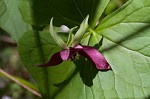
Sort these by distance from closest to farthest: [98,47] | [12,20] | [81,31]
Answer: [81,31] < [98,47] < [12,20]

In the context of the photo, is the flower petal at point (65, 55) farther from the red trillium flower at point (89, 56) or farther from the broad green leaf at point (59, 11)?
the broad green leaf at point (59, 11)

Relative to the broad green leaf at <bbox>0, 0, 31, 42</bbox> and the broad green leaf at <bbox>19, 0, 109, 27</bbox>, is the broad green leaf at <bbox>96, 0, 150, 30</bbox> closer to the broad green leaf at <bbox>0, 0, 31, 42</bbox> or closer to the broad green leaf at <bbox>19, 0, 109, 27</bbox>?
the broad green leaf at <bbox>19, 0, 109, 27</bbox>

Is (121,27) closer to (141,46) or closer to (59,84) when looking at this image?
(141,46)

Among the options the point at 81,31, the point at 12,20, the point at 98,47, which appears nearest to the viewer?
Answer: the point at 81,31

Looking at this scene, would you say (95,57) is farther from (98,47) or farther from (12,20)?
(12,20)

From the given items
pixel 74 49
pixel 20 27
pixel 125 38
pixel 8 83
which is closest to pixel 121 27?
pixel 125 38

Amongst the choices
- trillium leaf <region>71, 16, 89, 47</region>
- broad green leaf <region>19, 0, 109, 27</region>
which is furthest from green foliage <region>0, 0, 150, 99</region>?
trillium leaf <region>71, 16, 89, 47</region>

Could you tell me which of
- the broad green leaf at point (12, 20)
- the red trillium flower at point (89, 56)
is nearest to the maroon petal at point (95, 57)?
the red trillium flower at point (89, 56)

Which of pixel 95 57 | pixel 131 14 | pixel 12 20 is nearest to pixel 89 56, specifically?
pixel 95 57
